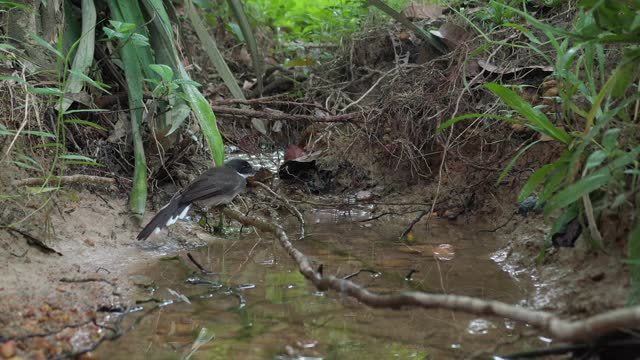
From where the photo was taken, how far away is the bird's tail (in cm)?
448

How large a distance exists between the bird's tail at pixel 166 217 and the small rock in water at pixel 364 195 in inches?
59.8

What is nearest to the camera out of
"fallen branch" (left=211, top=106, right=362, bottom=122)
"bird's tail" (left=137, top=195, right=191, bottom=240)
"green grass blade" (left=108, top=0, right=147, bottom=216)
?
"bird's tail" (left=137, top=195, right=191, bottom=240)

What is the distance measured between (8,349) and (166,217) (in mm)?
1857

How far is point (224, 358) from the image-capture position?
283cm

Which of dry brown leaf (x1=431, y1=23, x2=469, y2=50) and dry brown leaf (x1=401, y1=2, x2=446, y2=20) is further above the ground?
dry brown leaf (x1=401, y1=2, x2=446, y2=20)

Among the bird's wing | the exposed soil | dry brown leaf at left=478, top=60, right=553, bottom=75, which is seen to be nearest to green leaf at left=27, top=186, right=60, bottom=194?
the exposed soil

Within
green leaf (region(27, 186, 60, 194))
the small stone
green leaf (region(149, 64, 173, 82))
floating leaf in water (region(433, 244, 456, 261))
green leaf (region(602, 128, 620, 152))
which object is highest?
green leaf (region(149, 64, 173, 82))

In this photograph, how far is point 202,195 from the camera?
4.80 m

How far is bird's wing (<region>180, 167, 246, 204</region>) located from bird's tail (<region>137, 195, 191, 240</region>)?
5 cm

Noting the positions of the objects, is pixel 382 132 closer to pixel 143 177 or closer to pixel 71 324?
pixel 143 177

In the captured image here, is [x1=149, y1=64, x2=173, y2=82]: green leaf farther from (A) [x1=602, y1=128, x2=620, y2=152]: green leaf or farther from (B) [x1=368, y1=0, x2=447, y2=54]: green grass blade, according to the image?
(A) [x1=602, y1=128, x2=620, y2=152]: green leaf

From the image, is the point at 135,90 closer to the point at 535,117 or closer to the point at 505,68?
the point at 505,68

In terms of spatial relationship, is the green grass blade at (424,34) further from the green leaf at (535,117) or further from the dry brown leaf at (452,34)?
the green leaf at (535,117)

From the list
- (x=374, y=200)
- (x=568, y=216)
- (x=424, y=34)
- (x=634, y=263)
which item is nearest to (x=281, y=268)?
(x=568, y=216)
